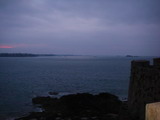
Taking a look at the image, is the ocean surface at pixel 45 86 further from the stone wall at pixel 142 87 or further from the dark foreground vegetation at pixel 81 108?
the stone wall at pixel 142 87

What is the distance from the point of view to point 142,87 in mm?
12227

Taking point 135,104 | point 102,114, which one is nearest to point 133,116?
point 135,104

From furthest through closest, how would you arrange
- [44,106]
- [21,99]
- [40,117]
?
1. [21,99]
2. [44,106]
3. [40,117]

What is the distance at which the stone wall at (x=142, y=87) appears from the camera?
10832mm

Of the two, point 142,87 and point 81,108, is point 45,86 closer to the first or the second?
point 81,108

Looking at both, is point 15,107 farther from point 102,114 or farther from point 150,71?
→ point 150,71

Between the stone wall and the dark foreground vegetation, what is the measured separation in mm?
1811

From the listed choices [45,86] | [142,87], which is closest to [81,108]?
[142,87]

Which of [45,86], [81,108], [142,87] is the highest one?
[142,87]

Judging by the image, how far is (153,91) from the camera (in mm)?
10930

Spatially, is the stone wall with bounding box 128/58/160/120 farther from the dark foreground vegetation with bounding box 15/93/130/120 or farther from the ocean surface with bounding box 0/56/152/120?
the ocean surface with bounding box 0/56/152/120

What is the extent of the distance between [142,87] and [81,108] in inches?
339

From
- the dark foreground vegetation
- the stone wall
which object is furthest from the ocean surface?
the stone wall

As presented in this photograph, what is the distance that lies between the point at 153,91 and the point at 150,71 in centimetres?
127
